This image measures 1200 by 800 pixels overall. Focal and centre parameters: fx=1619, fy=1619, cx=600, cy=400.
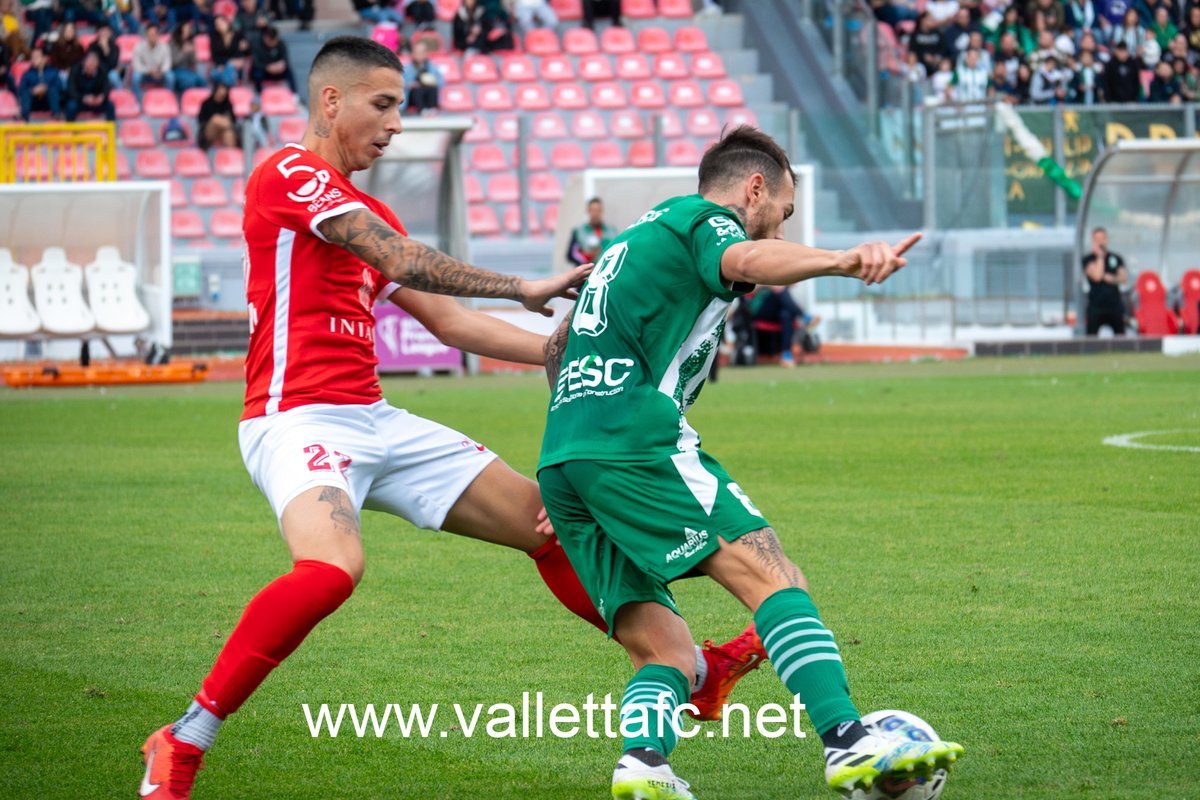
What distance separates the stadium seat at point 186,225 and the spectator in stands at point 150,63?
306cm

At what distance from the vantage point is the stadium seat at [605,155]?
92.7 ft

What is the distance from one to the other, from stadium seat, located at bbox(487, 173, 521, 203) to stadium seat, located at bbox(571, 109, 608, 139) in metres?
1.73

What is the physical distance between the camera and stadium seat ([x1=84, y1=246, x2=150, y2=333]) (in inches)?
840

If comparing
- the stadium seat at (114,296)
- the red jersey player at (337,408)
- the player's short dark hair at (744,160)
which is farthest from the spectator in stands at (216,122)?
the player's short dark hair at (744,160)

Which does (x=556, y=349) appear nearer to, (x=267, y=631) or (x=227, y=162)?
(x=267, y=631)

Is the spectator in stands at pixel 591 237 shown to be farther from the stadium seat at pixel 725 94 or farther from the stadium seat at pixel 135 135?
the stadium seat at pixel 135 135

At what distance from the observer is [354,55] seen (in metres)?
4.54

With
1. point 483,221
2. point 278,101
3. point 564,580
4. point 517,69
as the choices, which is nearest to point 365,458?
point 564,580

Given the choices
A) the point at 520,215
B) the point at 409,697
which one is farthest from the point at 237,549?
the point at 520,215

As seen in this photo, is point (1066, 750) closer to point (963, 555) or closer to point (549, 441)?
point (549, 441)

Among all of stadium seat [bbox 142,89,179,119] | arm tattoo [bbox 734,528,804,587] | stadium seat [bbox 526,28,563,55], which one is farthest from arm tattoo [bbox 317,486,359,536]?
stadium seat [bbox 526,28,563,55]

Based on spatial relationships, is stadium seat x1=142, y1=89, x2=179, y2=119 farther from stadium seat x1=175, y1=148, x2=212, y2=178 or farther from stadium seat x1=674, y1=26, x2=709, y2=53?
stadium seat x1=674, y1=26, x2=709, y2=53

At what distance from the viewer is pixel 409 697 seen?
5082 mm

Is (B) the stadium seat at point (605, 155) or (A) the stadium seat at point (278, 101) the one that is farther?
(B) the stadium seat at point (605, 155)
